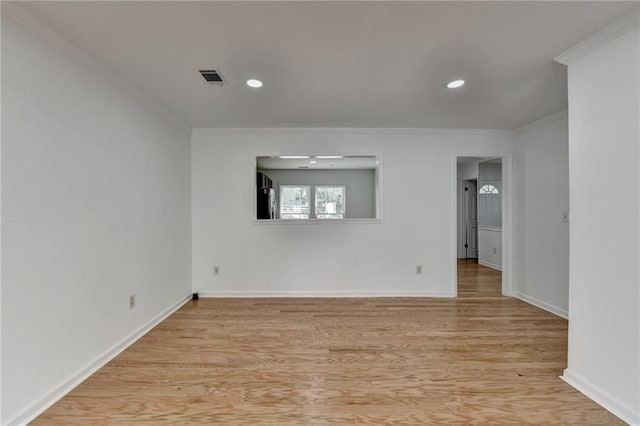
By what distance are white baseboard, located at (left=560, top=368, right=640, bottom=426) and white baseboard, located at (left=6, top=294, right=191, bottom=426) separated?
10.7ft

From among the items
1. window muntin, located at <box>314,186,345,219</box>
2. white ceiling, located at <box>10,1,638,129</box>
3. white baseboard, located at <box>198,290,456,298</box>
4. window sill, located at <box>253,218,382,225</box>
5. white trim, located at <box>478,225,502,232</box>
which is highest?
white ceiling, located at <box>10,1,638,129</box>

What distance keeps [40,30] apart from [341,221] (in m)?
3.02

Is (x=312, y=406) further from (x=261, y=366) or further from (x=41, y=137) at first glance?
(x=41, y=137)

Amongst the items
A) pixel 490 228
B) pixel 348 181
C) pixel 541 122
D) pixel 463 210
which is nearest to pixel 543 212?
pixel 541 122

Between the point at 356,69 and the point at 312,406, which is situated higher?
the point at 356,69

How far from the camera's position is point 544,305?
3.19 meters

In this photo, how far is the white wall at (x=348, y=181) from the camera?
5.04 meters

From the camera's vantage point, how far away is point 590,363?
1.69m

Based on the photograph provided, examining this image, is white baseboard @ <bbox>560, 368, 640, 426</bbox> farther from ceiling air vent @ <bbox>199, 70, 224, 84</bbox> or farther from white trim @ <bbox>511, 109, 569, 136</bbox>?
ceiling air vent @ <bbox>199, 70, 224, 84</bbox>

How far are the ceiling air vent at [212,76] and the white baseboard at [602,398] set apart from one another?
3.31m

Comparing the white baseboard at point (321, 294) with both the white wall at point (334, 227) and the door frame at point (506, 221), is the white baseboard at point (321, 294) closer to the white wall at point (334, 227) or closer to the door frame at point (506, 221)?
the white wall at point (334, 227)

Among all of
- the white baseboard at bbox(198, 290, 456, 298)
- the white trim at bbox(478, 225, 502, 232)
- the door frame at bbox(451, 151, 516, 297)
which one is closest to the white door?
the white trim at bbox(478, 225, 502, 232)

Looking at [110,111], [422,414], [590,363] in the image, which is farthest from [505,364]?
[110,111]

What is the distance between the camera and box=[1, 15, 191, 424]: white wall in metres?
1.43
